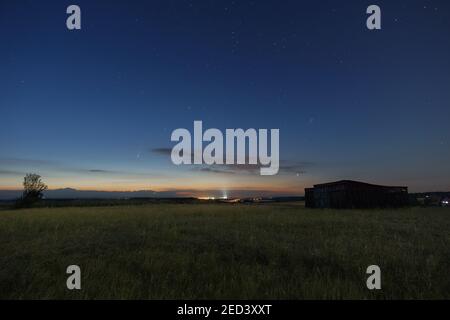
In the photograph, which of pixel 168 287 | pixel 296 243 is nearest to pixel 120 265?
pixel 168 287

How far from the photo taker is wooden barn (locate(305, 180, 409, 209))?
123 ft

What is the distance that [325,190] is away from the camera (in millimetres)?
40625

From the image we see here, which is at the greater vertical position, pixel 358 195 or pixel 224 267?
pixel 358 195

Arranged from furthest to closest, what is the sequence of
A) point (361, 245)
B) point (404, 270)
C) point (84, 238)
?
point (84, 238)
point (361, 245)
point (404, 270)

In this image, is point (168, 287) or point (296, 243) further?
point (296, 243)

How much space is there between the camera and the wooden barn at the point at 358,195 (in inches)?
1477

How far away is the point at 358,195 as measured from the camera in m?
37.6

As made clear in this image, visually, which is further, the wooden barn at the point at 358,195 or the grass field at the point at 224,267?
the wooden barn at the point at 358,195

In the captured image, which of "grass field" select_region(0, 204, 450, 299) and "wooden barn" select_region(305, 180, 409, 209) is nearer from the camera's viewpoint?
"grass field" select_region(0, 204, 450, 299)

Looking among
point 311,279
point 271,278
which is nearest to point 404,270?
point 311,279

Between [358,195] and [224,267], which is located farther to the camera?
[358,195]
